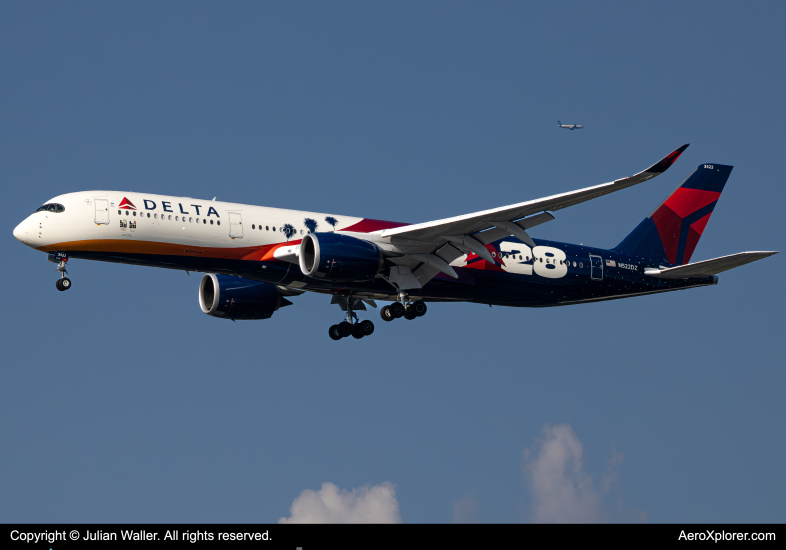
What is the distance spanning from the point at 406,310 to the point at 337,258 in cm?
558

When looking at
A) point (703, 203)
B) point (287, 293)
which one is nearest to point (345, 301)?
point (287, 293)

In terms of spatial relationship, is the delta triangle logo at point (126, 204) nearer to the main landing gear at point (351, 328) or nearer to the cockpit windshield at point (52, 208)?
the cockpit windshield at point (52, 208)

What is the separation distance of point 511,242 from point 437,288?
420 cm

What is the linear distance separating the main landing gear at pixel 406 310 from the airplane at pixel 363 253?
1.8 inches

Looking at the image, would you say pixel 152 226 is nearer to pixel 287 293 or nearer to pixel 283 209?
pixel 283 209

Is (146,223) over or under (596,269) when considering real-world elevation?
over

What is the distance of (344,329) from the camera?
45.8m

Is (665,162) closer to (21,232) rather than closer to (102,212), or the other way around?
→ (102,212)

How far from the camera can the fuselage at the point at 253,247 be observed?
3772 centimetres

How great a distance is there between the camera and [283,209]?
41.4 meters

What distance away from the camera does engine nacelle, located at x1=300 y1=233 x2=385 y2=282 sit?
3822cm

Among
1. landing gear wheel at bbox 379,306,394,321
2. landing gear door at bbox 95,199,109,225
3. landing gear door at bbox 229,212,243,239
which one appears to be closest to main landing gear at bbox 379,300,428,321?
landing gear wheel at bbox 379,306,394,321

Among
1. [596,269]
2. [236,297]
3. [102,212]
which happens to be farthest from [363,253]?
[596,269]

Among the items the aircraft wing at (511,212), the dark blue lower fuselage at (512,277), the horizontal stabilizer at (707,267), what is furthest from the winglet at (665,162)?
the dark blue lower fuselage at (512,277)
